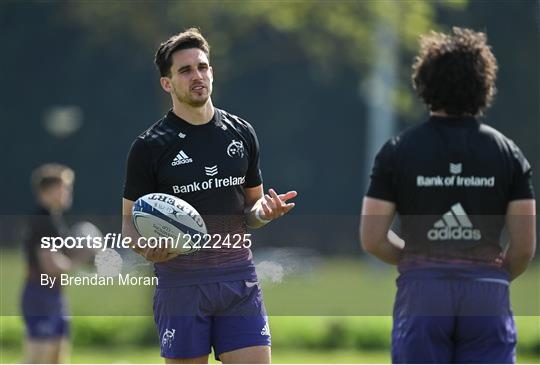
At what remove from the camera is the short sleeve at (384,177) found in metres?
5.16

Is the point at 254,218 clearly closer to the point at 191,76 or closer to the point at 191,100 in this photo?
the point at 191,100

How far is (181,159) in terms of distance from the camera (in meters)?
6.23

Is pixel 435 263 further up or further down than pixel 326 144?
further down

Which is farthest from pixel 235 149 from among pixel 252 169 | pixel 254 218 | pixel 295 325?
pixel 295 325

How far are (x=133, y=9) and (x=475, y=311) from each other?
15516 mm

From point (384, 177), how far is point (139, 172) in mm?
1550

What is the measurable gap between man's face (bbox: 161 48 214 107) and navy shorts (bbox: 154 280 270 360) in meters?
0.97

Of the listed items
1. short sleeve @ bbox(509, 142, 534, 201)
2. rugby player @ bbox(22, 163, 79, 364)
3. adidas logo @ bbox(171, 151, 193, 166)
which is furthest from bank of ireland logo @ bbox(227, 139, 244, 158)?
rugby player @ bbox(22, 163, 79, 364)

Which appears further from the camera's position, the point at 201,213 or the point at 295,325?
the point at 295,325

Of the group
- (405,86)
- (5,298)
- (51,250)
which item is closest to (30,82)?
(405,86)

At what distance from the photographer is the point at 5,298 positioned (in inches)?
683

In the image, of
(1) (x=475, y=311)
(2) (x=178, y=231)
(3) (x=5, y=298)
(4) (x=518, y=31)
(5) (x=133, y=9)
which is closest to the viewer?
(1) (x=475, y=311)

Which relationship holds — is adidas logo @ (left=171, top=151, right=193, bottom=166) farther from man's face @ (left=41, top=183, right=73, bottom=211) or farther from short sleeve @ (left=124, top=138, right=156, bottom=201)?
man's face @ (left=41, top=183, right=73, bottom=211)

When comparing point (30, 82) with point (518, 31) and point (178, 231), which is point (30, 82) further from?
point (178, 231)
